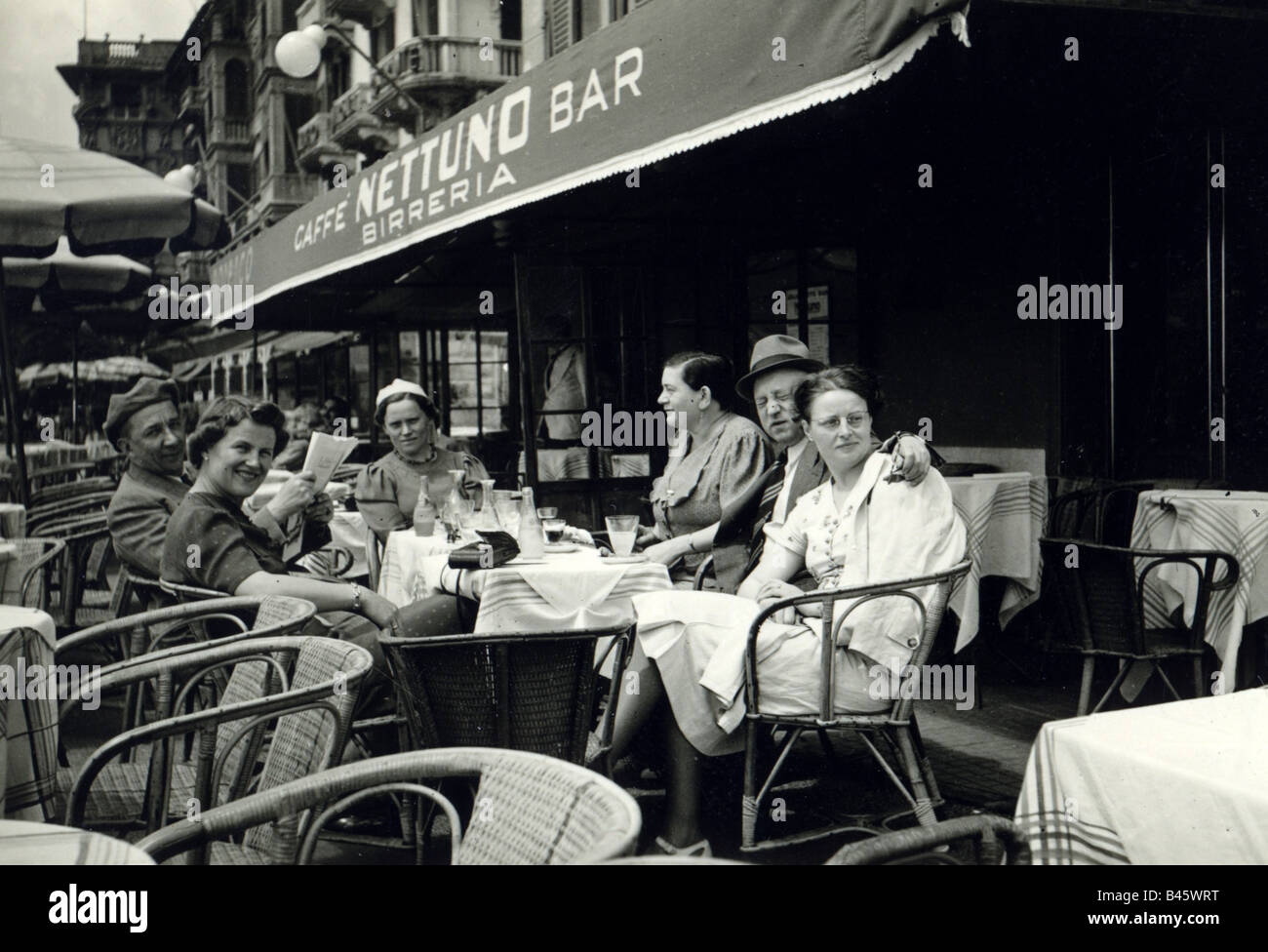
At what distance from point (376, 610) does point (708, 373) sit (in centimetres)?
157

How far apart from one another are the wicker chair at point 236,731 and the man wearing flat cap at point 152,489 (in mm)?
1468

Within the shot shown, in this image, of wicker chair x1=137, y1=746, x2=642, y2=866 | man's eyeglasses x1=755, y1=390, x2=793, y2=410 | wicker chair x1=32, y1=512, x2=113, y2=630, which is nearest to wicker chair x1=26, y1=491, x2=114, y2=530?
wicker chair x1=32, y1=512, x2=113, y2=630

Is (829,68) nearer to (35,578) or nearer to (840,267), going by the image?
(35,578)

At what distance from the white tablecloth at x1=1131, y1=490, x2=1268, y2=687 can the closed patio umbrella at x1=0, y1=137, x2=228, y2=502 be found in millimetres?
4543

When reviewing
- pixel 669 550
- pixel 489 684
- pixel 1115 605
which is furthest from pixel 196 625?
pixel 1115 605

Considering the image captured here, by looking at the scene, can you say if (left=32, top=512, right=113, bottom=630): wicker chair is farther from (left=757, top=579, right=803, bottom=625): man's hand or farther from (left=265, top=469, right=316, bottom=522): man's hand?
(left=757, top=579, right=803, bottom=625): man's hand

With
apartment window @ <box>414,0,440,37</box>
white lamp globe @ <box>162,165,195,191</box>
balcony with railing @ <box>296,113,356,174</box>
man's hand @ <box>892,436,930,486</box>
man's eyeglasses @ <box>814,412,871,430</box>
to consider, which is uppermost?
apartment window @ <box>414,0,440,37</box>

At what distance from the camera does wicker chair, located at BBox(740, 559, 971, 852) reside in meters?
3.20

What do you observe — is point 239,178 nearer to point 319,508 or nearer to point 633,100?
point 319,508

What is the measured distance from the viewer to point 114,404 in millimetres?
4949
